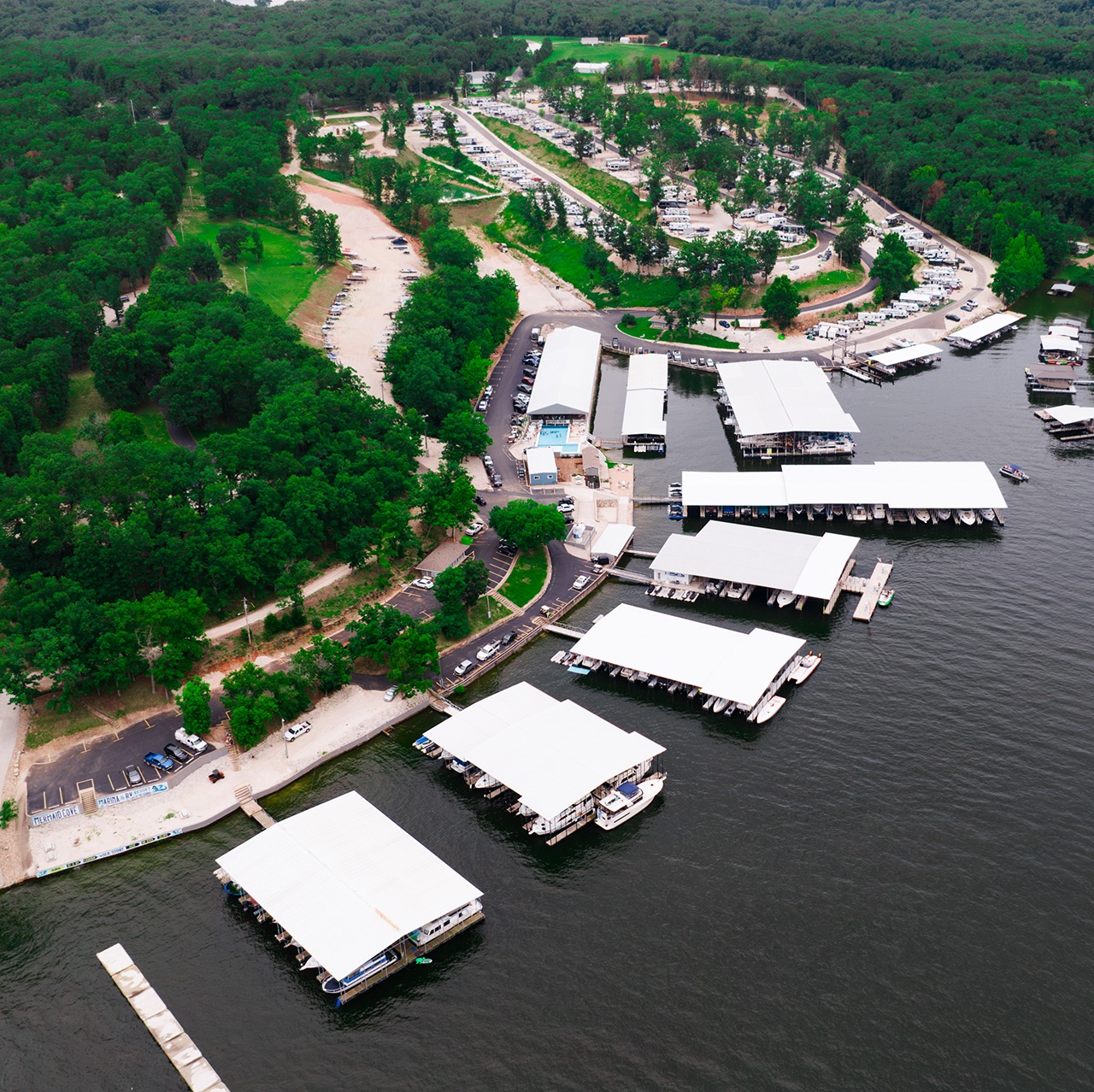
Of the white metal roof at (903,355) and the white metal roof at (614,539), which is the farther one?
the white metal roof at (903,355)

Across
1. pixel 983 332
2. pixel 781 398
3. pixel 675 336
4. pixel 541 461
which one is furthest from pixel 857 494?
pixel 983 332

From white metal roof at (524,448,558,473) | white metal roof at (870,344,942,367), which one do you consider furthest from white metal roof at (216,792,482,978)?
white metal roof at (870,344,942,367)

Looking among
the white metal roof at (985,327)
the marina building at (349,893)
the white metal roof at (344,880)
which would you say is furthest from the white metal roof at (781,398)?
the marina building at (349,893)

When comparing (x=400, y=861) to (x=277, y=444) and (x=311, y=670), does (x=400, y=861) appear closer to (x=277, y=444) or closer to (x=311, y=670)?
(x=311, y=670)

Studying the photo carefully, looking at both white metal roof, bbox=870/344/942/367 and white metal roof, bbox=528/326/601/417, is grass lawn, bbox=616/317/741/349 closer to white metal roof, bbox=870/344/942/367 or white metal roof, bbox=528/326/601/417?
white metal roof, bbox=528/326/601/417

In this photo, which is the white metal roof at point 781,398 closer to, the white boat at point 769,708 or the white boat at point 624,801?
the white boat at point 769,708
